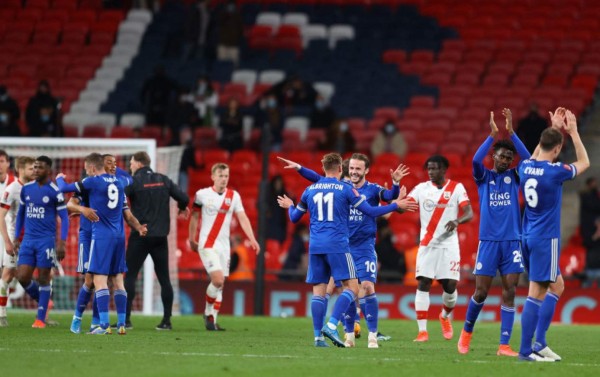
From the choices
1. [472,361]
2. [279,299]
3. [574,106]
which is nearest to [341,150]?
[279,299]

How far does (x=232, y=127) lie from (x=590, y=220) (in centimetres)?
783

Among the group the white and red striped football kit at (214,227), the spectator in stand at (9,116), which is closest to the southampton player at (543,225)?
the white and red striped football kit at (214,227)

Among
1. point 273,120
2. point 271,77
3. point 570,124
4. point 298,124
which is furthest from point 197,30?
point 570,124

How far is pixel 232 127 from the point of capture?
26.4 metres

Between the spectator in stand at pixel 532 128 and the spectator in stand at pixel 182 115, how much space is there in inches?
282

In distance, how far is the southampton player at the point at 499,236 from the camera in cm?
1254

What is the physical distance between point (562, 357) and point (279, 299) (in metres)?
10.4

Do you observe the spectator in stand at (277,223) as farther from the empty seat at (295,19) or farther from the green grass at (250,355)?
the empty seat at (295,19)

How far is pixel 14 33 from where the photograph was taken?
104 feet

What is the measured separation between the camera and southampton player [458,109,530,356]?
41.1ft

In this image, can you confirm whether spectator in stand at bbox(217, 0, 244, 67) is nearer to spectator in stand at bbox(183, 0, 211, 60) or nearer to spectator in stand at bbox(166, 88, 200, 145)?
spectator in stand at bbox(183, 0, 211, 60)

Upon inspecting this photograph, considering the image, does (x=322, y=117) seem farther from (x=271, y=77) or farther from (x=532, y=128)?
(x=532, y=128)

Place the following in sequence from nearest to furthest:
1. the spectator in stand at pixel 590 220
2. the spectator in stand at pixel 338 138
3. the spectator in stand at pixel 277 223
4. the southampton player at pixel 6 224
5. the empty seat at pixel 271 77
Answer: the southampton player at pixel 6 224
the spectator in stand at pixel 590 220
the spectator in stand at pixel 277 223
the spectator in stand at pixel 338 138
the empty seat at pixel 271 77

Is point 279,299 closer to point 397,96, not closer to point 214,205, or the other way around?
point 214,205
